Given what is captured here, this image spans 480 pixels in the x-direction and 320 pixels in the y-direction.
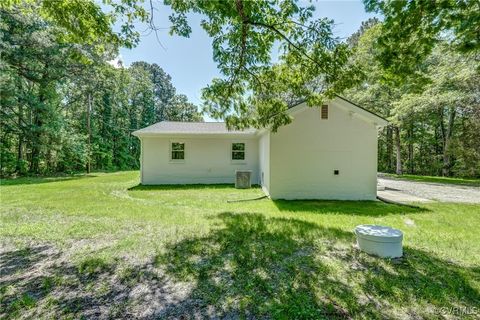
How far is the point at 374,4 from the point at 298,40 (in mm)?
2177

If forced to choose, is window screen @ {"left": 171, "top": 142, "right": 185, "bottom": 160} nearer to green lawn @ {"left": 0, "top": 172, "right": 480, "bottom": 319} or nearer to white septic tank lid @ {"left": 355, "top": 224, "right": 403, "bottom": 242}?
green lawn @ {"left": 0, "top": 172, "right": 480, "bottom": 319}

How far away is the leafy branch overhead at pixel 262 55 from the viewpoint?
5230 millimetres

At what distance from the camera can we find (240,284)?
3209 mm

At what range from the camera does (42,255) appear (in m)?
4.05

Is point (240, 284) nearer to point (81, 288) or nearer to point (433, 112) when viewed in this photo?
point (81, 288)

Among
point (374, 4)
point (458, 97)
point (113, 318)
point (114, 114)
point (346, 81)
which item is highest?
point (114, 114)

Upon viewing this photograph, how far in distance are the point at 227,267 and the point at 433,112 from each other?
884 inches

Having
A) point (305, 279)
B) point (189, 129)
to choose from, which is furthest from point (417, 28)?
point (189, 129)

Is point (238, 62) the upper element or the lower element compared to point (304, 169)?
upper

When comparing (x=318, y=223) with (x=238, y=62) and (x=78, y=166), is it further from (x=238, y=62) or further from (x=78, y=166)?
(x=78, y=166)

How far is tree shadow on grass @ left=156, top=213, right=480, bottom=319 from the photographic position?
270 cm

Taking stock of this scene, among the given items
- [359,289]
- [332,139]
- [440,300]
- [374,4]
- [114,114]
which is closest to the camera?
[440,300]

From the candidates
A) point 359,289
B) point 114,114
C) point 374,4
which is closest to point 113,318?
point 359,289

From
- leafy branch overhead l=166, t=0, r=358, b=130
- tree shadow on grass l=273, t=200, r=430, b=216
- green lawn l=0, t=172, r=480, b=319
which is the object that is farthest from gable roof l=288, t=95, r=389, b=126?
green lawn l=0, t=172, r=480, b=319
